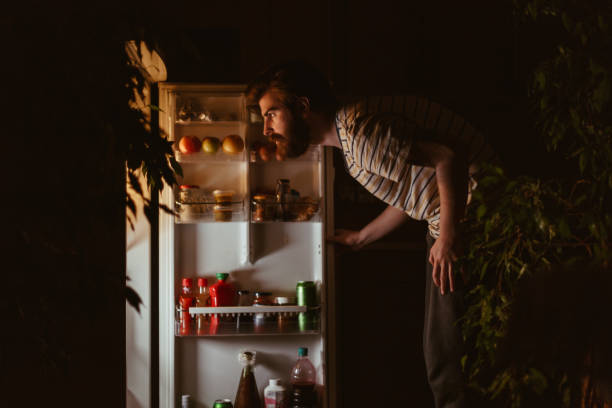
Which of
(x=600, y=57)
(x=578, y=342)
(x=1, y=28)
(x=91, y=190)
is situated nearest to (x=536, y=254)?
(x=600, y=57)

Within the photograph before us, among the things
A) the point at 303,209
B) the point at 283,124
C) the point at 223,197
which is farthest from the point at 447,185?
the point at 223,197

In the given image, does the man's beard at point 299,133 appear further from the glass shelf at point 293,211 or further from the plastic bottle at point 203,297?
the plastic bottle at point 203,297

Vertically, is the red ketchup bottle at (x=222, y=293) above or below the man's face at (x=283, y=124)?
below

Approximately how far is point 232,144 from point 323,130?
0.69 m

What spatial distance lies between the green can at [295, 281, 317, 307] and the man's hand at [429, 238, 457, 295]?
2.78ft

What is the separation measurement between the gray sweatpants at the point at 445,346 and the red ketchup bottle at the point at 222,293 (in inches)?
37.3

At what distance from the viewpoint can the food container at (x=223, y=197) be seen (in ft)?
7.88

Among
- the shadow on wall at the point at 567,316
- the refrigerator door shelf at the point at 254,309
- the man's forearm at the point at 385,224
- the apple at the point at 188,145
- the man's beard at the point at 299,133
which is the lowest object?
the refrigerator door shelf at the point at 254,309

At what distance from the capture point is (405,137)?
5.12 feet

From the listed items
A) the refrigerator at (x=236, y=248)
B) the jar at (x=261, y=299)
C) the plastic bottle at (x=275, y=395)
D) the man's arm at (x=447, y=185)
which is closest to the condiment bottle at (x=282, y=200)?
the refrigerator at (x=236, y=248)

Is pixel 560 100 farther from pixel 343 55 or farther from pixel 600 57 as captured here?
pixel 343 55

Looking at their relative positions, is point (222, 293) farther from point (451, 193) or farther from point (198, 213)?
point (451, 193)

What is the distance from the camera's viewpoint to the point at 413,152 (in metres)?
1.56

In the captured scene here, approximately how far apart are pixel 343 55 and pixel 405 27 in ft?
1.00
